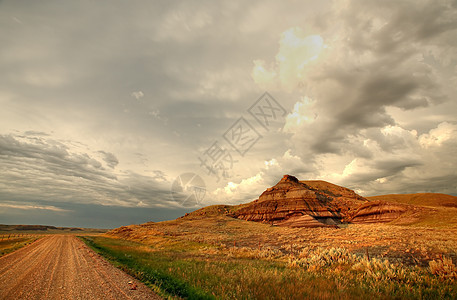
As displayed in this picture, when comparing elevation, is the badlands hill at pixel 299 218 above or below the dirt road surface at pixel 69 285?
below

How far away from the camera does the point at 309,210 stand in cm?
8931

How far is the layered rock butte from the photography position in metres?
74.6

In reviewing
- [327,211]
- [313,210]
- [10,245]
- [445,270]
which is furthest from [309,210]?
[10,245]

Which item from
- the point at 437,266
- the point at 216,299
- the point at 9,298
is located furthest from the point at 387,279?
the point at 9,298

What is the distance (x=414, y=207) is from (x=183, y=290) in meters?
86.1

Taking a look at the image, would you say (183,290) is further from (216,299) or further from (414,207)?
(414,207)

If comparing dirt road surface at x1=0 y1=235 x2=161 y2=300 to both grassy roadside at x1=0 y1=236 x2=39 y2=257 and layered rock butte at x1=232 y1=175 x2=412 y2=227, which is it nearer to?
grassy roadside at x1=0 y1=236 x2=39 y2=257

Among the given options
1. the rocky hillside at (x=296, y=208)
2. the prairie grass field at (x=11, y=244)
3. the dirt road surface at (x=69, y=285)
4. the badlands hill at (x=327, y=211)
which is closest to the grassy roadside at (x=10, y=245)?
the prairie grass field at (x=11, y=244)

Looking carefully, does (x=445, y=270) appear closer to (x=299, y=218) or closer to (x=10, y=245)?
(x=10, y=245)

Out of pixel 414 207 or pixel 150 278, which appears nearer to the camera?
pixel 150 278

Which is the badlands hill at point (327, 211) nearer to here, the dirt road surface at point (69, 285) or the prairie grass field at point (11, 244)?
the dirt road surface at point (69, 285)

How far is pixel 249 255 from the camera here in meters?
20.8

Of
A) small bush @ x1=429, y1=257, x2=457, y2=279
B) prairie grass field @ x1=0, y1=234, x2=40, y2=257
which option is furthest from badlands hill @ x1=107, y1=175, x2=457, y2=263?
small bush @ x1=429, y1=257, x2=457, y2=279

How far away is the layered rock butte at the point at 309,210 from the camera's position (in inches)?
2936
